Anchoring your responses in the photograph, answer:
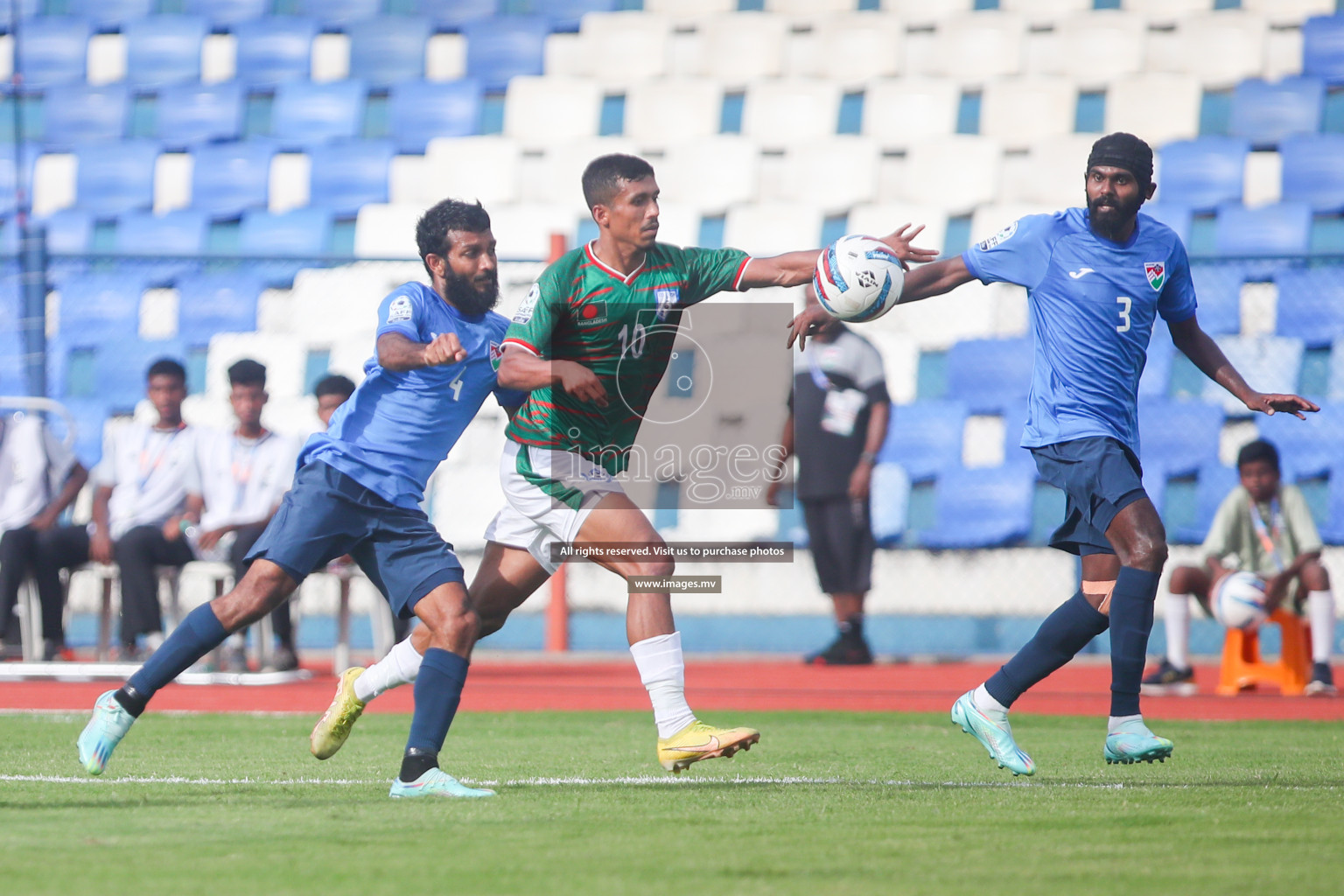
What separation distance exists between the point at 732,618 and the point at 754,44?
6.31 meters

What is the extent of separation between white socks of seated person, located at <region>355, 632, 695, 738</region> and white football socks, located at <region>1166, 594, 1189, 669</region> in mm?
4990

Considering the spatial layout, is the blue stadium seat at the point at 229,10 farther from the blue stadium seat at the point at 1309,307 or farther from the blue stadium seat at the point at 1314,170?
the blue stadium seat at the point at 1309,307

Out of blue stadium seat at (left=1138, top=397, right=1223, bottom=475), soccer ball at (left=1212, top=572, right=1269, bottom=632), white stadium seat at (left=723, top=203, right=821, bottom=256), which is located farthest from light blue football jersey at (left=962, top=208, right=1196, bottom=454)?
white stadium seat at (left=723, top=203, right=821, bottom=256)

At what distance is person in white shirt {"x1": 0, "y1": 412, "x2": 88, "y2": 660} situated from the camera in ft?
32.3

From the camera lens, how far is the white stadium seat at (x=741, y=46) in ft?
49.5

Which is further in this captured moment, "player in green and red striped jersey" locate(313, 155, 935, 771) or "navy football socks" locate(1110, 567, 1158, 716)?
"navy football socks" locate(1110, 567, 1158, 716)

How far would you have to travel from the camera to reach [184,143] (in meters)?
15.3

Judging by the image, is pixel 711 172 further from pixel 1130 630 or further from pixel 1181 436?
pixel 1130 630

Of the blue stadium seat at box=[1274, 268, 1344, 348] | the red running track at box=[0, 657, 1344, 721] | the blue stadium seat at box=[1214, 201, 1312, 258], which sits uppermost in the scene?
the blue stadium seat at box=[1214, 201, 1312, 258]

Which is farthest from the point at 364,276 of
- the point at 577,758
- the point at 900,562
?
the point at 577,758

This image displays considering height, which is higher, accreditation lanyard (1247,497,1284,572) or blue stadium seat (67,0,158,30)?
blue stadium seat (67,0,158,30)

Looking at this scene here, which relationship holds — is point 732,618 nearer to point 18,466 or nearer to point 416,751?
point 18,466

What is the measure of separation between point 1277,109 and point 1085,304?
9.07m

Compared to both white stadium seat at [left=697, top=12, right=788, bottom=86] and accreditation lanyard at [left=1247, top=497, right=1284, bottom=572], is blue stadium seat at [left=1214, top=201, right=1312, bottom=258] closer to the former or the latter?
accreditation lanyard at [left=1247, top=497, right=1284, bottom=572]
